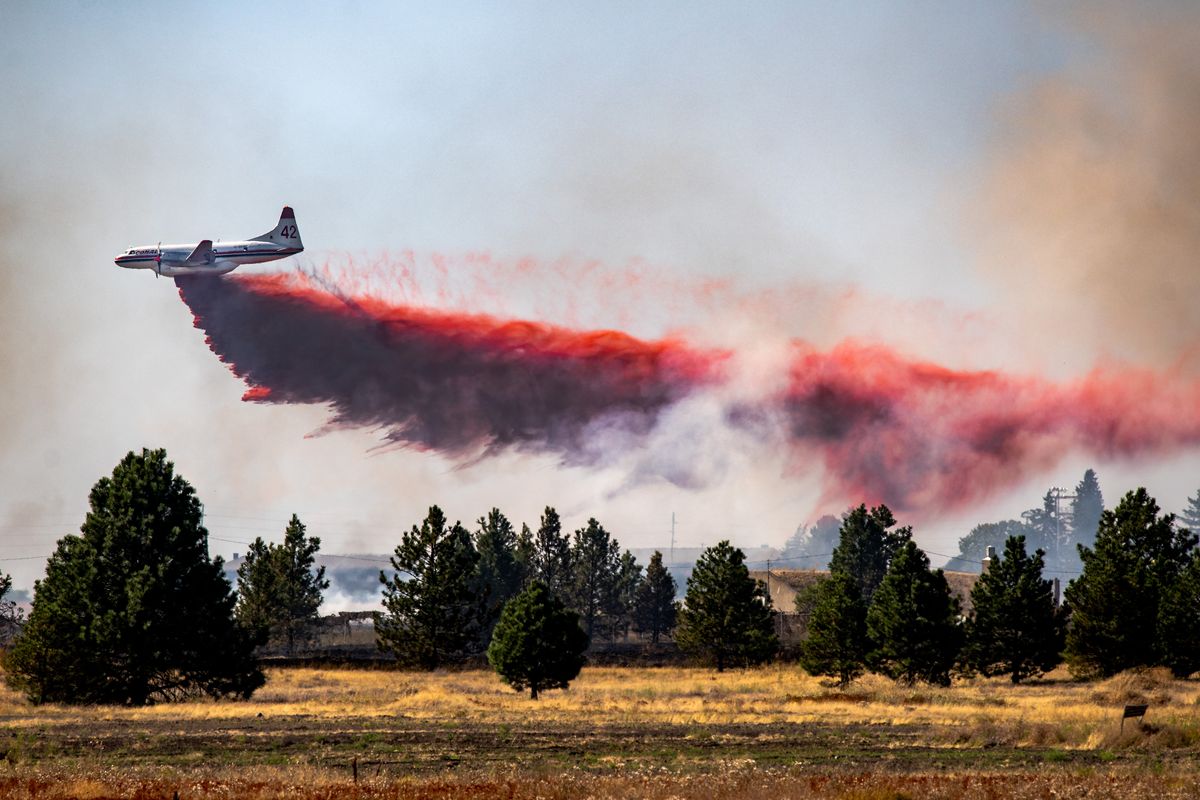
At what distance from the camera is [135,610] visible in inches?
2271

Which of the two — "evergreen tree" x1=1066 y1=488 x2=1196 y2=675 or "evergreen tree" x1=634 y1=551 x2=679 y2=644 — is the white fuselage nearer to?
"evergreen tree" x1=634 y1=551 x2=679 y2=644

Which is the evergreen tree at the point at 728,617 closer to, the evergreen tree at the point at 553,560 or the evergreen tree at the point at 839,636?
the evergreen tree at the point at 839,636

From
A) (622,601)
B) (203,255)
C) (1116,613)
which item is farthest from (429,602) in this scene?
(622,601)

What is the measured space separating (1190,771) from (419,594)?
2383 inches

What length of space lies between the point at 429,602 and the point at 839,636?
28.7m

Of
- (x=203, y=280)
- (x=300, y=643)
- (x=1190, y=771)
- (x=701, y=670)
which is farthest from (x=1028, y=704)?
(x=300, y=643)

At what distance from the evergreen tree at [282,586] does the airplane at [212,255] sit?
22573mm

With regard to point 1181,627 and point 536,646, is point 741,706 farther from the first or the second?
point 1181,627

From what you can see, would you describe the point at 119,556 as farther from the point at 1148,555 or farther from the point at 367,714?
the point at 1148,555

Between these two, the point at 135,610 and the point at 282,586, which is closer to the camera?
the point at 135,610

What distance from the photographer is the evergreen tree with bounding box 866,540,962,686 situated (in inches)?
2773

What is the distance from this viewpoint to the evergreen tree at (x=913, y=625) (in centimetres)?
7044

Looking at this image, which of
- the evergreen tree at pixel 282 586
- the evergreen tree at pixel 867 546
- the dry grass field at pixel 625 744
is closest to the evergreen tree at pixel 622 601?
the evergreen tree at pixel 867 546

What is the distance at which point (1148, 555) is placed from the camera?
80.3m
